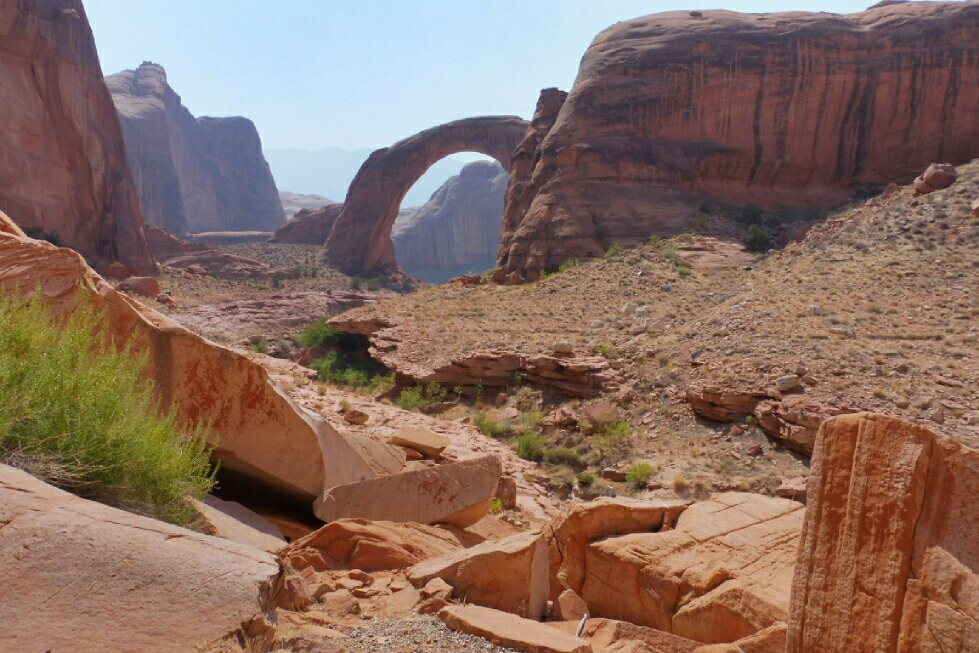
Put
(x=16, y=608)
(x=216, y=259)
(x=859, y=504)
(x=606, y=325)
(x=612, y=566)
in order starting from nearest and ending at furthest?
(x=16, y=608)
(x=859, y=504)
(x=612, y=566)
(x=606, y=325)
(x=216, y=259)

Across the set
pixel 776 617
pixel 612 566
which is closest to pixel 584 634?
pixel 612 566

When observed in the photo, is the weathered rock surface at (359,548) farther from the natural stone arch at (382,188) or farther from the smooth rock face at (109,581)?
the natural stone arch at (382,188)

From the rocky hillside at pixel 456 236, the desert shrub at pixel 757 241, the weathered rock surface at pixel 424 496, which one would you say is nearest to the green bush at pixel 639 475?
the weathered rock surface at pixel 424 496

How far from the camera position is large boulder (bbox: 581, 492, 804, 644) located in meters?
3.97

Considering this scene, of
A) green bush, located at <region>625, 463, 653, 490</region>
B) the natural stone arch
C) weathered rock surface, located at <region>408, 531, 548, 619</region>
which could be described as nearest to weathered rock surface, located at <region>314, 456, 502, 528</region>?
weathered rock surface, located at <region>408, 531, 548, 619</region>

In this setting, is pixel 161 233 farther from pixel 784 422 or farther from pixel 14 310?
pixel 14 310

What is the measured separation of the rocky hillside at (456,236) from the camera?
265 ft

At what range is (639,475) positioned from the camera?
451 inches

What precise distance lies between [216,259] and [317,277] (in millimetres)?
5377

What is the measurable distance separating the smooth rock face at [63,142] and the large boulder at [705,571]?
1169 inches

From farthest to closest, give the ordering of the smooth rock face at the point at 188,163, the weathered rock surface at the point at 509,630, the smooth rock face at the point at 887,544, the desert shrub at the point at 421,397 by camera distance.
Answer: the smooth rock face at the point at 188,163 < the desert shrub at the point at 421,397 < the weathered rock surface at the point at 509,630 < the smooth rock face at the point at 887,544

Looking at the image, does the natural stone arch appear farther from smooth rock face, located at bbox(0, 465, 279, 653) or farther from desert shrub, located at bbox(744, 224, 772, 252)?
smooth rock face, located at bbox(0, 465, 279, 653)

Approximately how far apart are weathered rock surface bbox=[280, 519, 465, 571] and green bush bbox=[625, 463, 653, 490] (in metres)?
6.30

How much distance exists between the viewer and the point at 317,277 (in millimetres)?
41469
